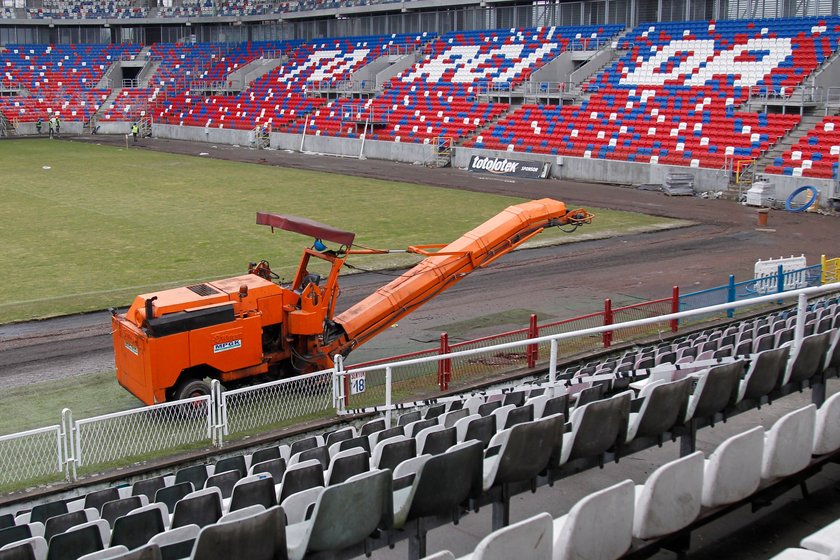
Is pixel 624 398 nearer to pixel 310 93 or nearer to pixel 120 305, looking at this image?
pixel 120 305

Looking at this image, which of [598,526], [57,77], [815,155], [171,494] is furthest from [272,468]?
[57,77]

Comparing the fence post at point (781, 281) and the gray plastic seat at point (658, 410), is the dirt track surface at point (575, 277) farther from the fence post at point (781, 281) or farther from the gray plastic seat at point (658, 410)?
the gray plastic seat at point (658, 410)

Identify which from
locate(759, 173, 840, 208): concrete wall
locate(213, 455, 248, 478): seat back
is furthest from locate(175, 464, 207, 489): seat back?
locate(759, 173, 840, 208): concrete wall

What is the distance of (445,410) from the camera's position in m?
10.8

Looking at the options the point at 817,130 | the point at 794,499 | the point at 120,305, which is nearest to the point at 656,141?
the point at 817,130

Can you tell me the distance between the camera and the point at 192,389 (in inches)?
517

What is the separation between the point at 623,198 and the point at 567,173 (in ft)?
21.8

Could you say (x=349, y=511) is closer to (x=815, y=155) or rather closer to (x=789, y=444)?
(x=789, y=444)

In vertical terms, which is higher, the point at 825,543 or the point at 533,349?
the point at 825,543

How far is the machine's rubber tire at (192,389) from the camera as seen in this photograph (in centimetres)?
1303

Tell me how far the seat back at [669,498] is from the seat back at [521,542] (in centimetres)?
100

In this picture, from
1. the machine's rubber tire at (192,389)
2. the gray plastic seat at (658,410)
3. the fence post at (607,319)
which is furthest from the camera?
the fence post at (607,319)

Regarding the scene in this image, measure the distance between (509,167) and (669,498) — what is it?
38.6 m

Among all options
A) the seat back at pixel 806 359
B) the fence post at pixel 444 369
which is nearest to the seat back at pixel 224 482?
the seat back at pixel 806 359
